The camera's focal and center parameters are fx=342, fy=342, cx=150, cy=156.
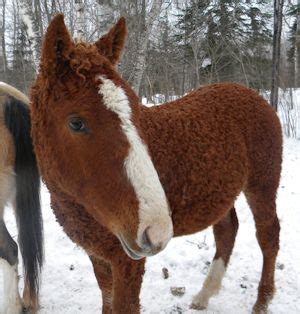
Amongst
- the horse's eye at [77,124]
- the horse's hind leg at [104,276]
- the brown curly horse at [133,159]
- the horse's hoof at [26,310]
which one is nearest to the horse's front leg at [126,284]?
the brown curly horse at [133,159]

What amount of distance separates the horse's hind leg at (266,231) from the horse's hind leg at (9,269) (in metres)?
2.07

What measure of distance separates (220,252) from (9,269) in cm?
197

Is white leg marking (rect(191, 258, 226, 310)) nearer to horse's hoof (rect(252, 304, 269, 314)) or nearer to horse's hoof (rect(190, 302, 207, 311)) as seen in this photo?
horse's hoof (rect(190, 302, 207, 311))

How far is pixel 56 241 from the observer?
14.2 feet

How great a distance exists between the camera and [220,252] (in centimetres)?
344

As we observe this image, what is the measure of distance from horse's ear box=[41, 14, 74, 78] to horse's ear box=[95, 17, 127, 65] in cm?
23

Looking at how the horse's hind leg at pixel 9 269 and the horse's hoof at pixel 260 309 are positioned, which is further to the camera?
the horse's hoof at pixel 260 309

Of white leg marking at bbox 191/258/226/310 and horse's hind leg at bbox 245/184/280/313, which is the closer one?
horse's hind leg at bbox 245/184/280/313

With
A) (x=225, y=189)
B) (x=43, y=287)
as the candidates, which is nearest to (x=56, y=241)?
(x=43, y=287)

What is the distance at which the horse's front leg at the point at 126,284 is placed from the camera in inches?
77.5

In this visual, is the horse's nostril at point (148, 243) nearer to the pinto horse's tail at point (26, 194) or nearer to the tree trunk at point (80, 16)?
the pinto horse's tail at point (26, 194)

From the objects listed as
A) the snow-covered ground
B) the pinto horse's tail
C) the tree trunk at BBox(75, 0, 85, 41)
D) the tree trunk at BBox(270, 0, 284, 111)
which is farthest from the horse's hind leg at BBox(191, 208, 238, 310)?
the tree trunk at BBox(270, 0, 284, 111)

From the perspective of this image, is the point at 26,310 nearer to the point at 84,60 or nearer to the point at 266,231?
the point at 266,231

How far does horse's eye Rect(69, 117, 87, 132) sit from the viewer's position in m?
1.51
